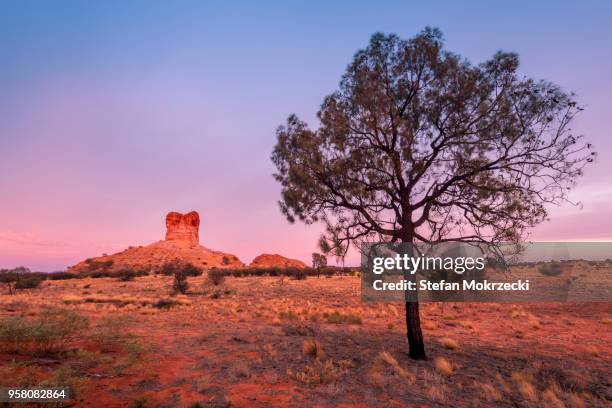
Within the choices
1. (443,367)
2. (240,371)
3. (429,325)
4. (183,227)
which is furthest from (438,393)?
(183,227)

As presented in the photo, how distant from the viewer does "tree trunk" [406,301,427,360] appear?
11.8 metres

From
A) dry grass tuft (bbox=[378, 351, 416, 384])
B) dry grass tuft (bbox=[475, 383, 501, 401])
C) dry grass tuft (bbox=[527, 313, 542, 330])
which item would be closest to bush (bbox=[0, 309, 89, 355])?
dry grass tuft (bbox=[378, 351, 416, 384])

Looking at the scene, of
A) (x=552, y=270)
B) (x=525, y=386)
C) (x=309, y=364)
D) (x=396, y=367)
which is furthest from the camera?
(x=552, y=270)

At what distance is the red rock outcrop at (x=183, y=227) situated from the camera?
119 meters

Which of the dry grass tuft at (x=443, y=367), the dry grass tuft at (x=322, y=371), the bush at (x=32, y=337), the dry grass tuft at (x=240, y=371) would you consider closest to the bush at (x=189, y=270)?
the bush at (x=32, y=337)

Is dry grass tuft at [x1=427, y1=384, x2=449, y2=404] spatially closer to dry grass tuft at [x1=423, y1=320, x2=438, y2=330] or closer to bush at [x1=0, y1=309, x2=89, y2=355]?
dry grass tuft at [x1=423, y1=320, x2=438, y2=330]

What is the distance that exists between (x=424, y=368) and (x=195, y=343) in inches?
333

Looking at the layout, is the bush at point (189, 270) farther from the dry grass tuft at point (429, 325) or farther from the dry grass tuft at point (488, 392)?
the dry grass tuft at point (488, 392)

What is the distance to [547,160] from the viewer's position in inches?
422

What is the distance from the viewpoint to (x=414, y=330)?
39.5ft

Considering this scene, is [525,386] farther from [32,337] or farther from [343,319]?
[32,337]

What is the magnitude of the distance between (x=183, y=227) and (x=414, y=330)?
387 ft

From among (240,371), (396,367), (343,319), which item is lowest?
(343,319)

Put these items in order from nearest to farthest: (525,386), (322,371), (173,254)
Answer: (525,386)
(322,371)
(173,254)
